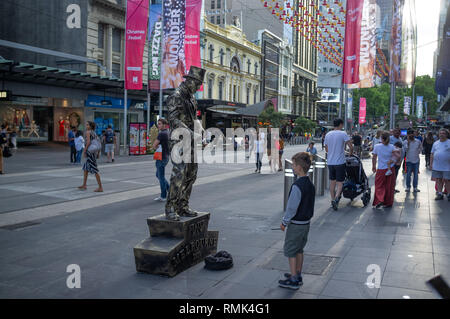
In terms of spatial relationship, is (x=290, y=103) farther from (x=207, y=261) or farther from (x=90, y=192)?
(x=207, y=261)

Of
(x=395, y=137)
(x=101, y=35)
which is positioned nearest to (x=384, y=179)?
(x=395, y=137)

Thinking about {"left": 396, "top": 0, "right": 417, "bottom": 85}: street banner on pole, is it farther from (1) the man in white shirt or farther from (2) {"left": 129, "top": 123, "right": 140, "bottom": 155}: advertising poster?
(2) {"left": 129, "top": 123, "right": 140, "bottom": 155}: advertising poster

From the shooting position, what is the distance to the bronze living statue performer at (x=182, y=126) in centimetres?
512

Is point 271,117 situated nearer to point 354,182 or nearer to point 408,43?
point 408,43

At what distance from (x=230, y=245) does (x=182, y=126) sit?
1.94m

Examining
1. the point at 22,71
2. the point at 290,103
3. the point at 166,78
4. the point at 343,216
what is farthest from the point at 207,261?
the point at 290,103

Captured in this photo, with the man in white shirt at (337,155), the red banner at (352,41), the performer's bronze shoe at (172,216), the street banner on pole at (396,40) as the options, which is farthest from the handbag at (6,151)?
the street banner on pole at (396,40)

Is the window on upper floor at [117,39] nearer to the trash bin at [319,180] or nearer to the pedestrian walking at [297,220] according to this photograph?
the trash bin at [319,180]

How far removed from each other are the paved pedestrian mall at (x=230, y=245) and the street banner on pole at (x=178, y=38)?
10904 mm

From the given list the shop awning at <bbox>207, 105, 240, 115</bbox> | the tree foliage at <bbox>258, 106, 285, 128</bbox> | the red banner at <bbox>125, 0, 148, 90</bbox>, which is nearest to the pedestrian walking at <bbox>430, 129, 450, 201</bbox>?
the red banner at <bbox>125, 0, 148, 90</bbox>

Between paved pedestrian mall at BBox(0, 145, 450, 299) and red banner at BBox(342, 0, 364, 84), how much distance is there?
4.46 metres

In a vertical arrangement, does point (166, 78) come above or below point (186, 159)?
above

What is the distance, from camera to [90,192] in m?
10.6
